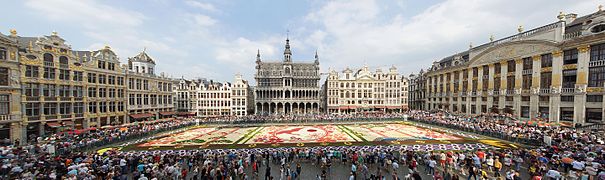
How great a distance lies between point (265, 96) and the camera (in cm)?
6681

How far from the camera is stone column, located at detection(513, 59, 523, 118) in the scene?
3722 centimetres

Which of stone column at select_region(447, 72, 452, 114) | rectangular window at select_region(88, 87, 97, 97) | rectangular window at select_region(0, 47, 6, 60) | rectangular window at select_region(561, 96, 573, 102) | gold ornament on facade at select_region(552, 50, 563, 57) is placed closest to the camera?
rectangular window at select_region(0, 47, 6, 60)

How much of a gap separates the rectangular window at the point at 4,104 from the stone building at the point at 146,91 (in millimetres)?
15674

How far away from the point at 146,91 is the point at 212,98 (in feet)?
53.5

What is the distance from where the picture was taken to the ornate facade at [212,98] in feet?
194

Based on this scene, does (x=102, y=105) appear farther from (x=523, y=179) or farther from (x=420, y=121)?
(x=420, y=121)

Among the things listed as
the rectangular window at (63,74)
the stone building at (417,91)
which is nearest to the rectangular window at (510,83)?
the stone building at (417,91)

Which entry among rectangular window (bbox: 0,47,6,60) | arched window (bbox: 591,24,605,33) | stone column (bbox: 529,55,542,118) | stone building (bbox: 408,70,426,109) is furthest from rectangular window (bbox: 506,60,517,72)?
rectangular window (bbox: 0,47,6,60)

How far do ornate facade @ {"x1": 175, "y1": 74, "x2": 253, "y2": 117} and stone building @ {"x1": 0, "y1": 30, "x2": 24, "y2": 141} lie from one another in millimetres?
31425

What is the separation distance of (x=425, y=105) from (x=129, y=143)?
74.3 m

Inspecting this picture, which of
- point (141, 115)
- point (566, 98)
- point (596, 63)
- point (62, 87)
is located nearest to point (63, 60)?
point (62, 87)

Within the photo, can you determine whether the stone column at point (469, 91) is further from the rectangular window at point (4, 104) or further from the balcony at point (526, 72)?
the rectangular window at point (4, 104)

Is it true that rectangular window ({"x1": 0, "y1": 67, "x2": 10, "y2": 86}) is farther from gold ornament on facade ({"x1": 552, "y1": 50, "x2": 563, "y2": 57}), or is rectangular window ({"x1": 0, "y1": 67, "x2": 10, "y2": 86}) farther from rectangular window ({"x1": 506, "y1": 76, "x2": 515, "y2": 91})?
rectangular window ({"x1": 506, "y1": 76, "x2": 515, "y2": 91})

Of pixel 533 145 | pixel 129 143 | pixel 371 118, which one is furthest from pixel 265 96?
pixel 533 145
